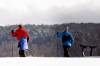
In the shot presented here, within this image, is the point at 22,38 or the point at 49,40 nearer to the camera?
the point at 22,38

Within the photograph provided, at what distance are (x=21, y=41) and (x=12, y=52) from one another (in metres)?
7.66

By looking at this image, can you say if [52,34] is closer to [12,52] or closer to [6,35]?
[6,35]

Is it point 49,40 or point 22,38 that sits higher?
point 22,38

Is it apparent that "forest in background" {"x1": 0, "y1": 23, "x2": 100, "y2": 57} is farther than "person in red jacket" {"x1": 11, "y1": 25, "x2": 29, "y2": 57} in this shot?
Yes

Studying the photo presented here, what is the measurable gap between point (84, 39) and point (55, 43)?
218cm

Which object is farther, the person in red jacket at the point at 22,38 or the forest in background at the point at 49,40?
the forest in background at the point at 49,40

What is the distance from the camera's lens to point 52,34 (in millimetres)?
33875

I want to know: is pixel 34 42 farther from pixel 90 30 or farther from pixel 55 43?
pixel 90 30

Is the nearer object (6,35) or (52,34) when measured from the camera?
(6,35)

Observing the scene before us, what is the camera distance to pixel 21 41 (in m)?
18.8
